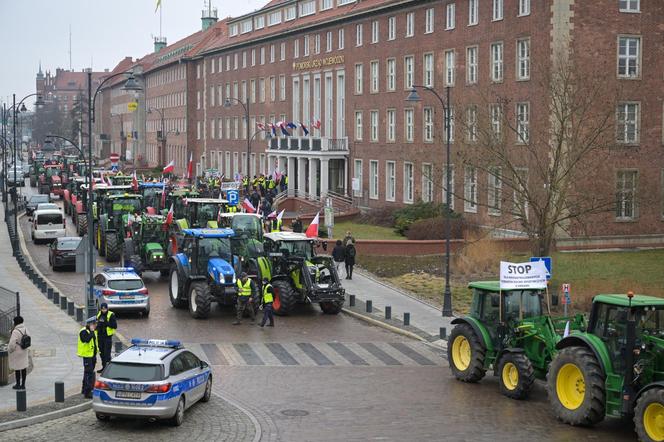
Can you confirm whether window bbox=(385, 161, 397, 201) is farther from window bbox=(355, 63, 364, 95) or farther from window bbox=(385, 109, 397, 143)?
window bbox=(355, 63, 364, 95)

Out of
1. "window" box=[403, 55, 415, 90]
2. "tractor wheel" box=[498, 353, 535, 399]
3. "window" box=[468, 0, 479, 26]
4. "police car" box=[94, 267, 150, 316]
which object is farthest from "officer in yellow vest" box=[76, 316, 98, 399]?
"window" box=[403, 55, 415, 90]

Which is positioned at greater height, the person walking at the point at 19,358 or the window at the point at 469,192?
the window at the point at 469,192

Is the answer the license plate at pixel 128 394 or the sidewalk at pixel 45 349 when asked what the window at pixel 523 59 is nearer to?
the sidewalk at pixel 45 349

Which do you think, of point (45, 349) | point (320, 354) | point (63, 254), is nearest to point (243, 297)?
point (320, 354)

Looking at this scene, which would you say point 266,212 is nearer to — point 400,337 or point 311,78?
point 311,78

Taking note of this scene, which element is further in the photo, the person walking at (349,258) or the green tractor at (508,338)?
the person walking at (349,258)

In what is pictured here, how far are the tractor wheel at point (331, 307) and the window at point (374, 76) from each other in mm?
36652

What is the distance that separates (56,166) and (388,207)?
151 ft

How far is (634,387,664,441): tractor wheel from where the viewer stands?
16.2 meters

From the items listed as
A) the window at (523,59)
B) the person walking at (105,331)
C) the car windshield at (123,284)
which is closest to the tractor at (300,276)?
the car windshield at (123,284)

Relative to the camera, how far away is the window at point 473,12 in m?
55.2

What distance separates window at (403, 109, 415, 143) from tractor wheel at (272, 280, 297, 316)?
103ft

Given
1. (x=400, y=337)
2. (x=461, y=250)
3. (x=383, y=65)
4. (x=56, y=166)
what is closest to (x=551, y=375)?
(x=400, y=337)

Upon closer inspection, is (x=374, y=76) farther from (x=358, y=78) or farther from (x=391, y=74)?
(x=391, y=74)
